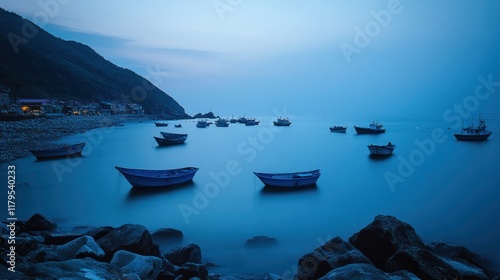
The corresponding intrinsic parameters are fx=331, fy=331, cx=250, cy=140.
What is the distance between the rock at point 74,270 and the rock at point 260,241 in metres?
6.92

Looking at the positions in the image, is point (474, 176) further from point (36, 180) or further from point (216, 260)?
point (36, 180)

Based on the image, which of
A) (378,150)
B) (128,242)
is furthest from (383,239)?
(378,150)

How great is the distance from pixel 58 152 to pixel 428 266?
1270 inches

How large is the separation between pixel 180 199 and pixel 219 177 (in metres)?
9.01

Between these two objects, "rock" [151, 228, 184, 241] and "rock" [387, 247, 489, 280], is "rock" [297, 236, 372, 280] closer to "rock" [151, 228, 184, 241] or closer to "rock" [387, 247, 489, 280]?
"rock" [387, 247, 489, 280]

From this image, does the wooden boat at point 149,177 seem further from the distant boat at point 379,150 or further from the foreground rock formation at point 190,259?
the distant boat at point 379,150

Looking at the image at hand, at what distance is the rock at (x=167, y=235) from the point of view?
493 inches

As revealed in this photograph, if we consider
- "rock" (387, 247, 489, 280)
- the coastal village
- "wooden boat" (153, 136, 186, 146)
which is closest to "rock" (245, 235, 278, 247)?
"rock" (387, 247, 489, 280)

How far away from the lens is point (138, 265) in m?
7.19

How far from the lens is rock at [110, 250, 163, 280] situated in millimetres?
7016

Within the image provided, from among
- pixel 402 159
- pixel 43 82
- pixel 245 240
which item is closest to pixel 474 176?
pixel 402 159

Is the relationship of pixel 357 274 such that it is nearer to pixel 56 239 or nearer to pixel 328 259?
pixel 328 259

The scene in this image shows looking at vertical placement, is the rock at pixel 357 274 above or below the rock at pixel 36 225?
above

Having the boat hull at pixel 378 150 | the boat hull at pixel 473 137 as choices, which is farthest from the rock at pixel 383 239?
the boat hull at pixel 473 137
